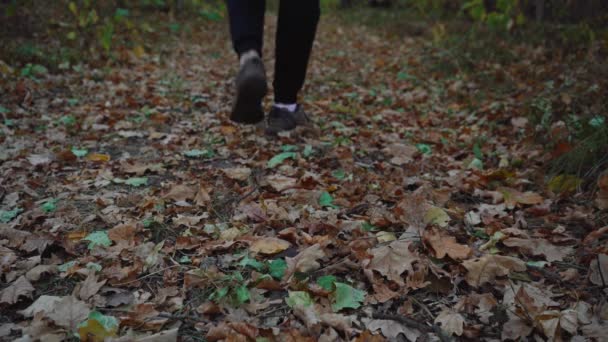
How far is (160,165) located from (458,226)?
1486 millimetres

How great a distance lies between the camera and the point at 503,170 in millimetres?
2146

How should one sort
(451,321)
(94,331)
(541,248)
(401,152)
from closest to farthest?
(94,331) < (451,321) < (541,248) < (401,152)

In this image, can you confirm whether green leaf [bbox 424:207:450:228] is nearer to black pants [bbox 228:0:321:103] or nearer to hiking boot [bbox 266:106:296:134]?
black pants [bbox 228:0:321:103]

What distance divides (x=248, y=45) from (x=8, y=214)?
1.29 meters

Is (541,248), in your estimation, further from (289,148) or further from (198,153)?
(198,153)

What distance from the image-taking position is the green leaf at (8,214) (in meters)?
1.69

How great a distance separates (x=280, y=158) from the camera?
232 cm

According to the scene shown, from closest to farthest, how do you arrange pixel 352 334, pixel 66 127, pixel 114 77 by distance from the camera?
pixel 352 334 → pixel 66 127 → pixel 114 77

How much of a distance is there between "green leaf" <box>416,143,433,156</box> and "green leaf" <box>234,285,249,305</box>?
5.42 ft

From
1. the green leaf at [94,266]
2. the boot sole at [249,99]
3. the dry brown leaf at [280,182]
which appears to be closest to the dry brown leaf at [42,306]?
the green leaf at [94,266]

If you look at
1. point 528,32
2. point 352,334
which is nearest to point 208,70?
point 528,32

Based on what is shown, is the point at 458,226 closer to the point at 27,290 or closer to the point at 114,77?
the point at 27,290

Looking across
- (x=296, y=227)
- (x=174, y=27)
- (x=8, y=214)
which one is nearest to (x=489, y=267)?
(x=296, y=227)

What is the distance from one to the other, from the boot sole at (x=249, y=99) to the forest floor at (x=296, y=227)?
0.75 ft
